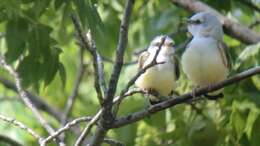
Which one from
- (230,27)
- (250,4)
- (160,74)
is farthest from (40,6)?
(250,4)

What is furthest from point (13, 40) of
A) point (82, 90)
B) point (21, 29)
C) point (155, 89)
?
point (82, 90)

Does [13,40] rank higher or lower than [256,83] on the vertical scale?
higher

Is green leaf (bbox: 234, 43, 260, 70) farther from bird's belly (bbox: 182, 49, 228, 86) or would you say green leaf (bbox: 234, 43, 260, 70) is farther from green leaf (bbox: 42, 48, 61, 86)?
green leaf (bbox: 42, 48, 61, 86)

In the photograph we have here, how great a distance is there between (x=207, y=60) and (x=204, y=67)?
2.5 inches

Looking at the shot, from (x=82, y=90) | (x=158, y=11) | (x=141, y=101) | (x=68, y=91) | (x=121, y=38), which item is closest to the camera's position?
(x=121, y=38)

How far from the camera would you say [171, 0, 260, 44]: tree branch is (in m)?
6.02

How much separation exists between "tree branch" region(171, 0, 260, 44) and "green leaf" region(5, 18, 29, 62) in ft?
5.09

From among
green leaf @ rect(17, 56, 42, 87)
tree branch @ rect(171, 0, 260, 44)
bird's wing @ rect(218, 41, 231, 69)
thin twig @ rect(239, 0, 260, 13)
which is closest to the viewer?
bird's wing @ rect(218, 41, 231, 69)

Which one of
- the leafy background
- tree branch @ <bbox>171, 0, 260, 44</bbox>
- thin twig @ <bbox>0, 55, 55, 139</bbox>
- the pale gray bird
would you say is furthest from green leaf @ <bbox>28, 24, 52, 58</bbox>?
tree branch @ <bbox>171, 0, 260, 44</bbox>

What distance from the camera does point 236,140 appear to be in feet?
17.0

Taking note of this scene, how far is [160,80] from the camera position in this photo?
491cm

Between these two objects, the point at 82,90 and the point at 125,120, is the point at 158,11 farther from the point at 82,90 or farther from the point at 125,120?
the point at 125,120

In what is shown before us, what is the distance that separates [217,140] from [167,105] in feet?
5.11

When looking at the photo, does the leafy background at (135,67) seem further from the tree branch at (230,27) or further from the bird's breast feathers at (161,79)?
the bird's breast feathers at (161,79)
